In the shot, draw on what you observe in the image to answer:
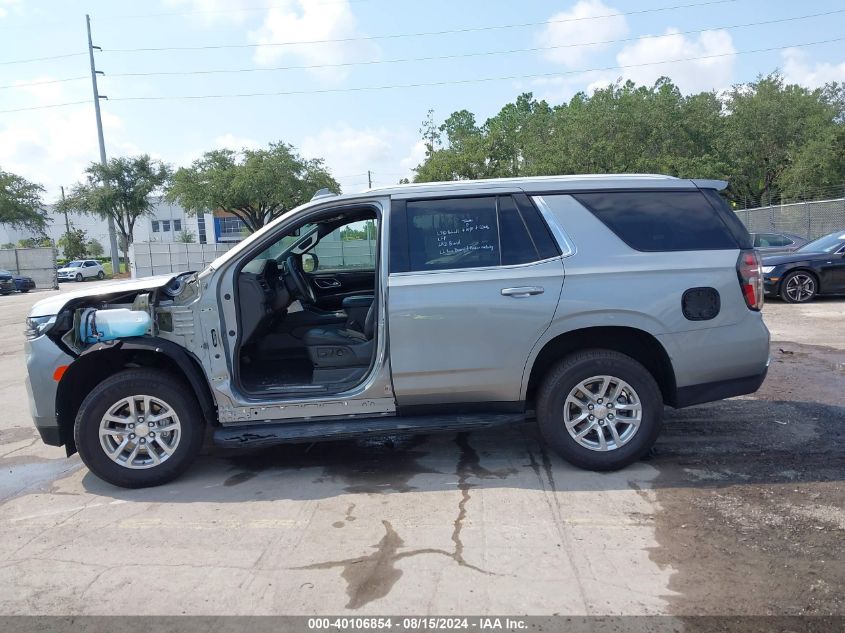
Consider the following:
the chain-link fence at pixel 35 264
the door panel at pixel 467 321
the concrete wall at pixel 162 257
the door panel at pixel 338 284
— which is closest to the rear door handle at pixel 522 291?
the door panel at pixel 467 321

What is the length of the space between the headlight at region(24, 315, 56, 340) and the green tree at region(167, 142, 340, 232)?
37.5m

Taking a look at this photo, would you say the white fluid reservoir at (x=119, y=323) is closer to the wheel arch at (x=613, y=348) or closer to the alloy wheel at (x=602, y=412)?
the wheel arch at (x=613, y=348)

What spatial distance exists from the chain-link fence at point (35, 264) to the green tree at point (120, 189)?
10.9 m

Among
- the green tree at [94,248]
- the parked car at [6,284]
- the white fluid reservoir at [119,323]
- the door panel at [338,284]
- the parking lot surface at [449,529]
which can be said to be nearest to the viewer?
the parking lot surface at [449,529]

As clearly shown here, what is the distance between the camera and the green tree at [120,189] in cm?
4753

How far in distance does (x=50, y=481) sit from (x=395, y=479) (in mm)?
2677

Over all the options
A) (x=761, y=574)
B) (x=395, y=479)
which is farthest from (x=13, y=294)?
(x=761, y=574)

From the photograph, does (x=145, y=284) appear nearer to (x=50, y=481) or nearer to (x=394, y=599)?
(x=50, y=481)

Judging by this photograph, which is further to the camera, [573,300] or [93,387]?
[93,387]

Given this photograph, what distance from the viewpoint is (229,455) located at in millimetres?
5328

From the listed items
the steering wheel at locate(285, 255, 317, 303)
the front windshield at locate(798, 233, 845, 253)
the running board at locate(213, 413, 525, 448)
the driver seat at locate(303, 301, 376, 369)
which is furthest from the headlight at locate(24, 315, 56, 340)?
the front windshield at locate(798, 233, 845, 253)

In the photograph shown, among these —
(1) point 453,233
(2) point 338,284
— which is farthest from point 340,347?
(2) point 338,284

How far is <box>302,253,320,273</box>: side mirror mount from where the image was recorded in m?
6.79

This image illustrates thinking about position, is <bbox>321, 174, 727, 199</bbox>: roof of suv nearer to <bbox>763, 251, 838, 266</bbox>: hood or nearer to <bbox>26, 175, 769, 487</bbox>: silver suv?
<bbox>26, 175, 769, 487</bbox>: silver suv
